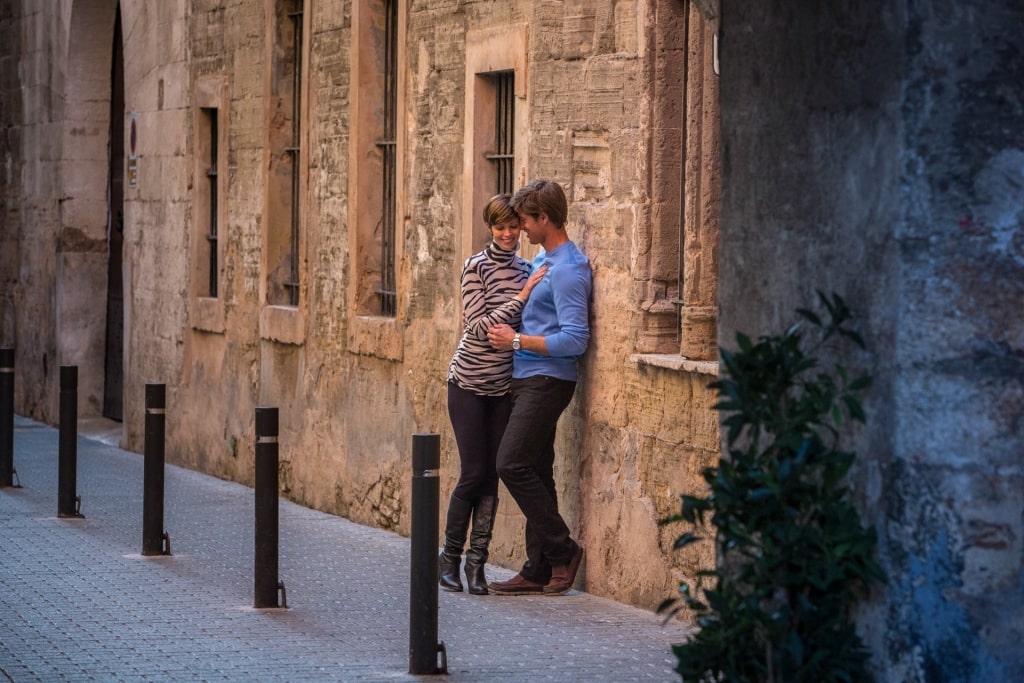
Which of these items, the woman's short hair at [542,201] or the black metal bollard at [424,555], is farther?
the woman's short hair at [542,201]

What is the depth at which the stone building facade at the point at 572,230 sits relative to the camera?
194 inches

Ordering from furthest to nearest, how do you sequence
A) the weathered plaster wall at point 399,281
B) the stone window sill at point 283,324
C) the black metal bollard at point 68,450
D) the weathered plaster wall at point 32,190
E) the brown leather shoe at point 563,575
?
the weathered plaster wall at point 32,190 → the stone window sill at point 283,324 → the black metal bollard at point 68,450 → the brown leather shoe at point 563,575 → the weathered plaster wall at point 399,281

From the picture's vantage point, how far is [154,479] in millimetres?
10484

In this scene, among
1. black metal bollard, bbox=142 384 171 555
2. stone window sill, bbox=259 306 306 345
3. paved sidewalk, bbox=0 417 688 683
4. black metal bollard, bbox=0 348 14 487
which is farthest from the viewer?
black metal bollard, bbox=0 348 14 487

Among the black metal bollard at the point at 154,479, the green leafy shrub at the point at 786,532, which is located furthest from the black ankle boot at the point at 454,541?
the green leafy shrub at the point at 786,532

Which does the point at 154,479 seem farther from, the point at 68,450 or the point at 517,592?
the point at 517,592

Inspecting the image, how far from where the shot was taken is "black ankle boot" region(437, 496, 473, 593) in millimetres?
9430

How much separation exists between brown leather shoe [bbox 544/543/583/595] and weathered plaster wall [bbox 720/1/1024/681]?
433cm

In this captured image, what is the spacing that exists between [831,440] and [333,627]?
3822mm

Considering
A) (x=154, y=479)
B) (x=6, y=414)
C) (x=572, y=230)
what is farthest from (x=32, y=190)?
(x=572, y=230)

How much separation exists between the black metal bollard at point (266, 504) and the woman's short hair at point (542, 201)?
144 cm

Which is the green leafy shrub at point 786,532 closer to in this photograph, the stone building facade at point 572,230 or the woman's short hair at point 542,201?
the stone building facade at point 572,230

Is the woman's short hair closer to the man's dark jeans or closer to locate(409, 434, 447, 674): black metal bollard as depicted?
the man's dark jeans

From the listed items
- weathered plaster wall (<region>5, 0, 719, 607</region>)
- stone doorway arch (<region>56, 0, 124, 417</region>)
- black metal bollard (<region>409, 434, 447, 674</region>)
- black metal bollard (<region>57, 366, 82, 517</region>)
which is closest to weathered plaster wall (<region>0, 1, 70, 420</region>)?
stone doorway arch (<region>56, 0, 124, 417</region>)
